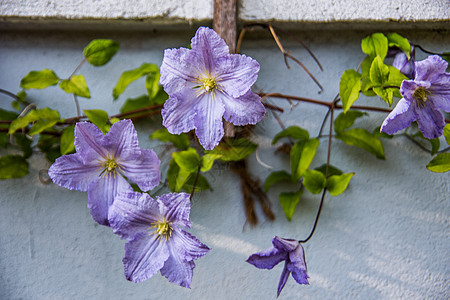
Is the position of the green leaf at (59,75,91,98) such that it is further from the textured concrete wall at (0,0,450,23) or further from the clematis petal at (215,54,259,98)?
the clematis petal at (215,54,259,98)

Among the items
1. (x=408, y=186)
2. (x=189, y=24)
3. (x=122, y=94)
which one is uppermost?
(x=189, y=24)

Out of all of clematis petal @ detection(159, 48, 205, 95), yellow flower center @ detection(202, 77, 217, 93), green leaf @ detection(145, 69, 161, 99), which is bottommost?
green leaf @ detection(145, 69, 161, 99)

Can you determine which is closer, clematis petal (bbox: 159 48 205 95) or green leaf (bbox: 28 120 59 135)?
clematis petal (bbox: 159 48 205 95)

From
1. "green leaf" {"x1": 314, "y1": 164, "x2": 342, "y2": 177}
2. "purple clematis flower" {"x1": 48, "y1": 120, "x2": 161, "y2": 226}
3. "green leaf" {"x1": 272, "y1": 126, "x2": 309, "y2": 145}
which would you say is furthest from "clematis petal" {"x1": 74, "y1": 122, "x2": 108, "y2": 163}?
"green leaf" {"x1": 314, "y1": 164, "x2": 342, "y2": 177}


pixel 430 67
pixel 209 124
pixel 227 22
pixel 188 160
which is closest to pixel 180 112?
pixel 209 124

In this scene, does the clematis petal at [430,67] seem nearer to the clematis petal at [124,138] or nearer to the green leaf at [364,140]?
the green leaf at [364,140]

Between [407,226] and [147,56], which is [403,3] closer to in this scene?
[407,226]

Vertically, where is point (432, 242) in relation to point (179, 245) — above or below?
below

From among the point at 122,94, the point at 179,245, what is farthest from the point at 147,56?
the point at 179,245
